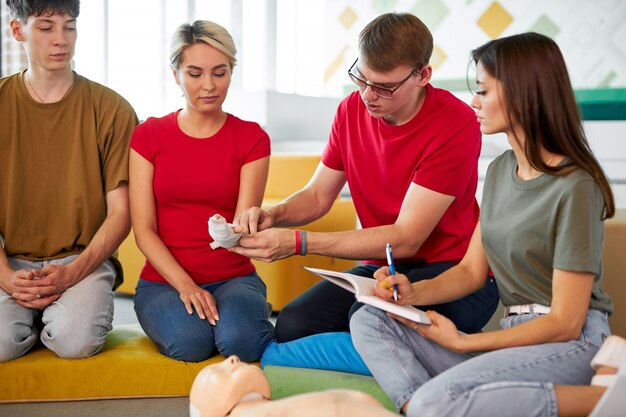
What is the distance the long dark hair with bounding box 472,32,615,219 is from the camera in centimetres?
168

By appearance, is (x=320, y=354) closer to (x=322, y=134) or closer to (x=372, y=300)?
(x=372, y=300)

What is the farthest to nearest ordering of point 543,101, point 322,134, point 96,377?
point 322,134, point 96,377, point 543,101

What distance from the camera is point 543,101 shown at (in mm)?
1688

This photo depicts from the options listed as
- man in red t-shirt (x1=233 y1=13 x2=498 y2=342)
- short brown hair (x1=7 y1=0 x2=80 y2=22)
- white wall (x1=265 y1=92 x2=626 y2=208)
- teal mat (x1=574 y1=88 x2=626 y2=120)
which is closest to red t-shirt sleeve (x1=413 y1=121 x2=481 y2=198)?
man in red t-shirt (x1=233 y1=13 x2=498 y2=342)

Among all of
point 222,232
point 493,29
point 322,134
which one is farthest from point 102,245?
point 493,29

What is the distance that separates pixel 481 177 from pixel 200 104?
210 cm

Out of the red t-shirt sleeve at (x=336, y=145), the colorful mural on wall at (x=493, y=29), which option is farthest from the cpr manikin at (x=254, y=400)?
the colorful mural on wall at (x=493, y=29)

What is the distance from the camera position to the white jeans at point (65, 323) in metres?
2.19

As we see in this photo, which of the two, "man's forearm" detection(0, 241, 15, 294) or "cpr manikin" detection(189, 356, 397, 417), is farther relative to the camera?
"man's forearm" detection(0, 241, 15, 294)

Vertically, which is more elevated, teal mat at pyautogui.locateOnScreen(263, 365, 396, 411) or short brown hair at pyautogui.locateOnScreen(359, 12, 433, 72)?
short brown hair at pyautogui.locateOnScreen(359, 12, 433, 72)

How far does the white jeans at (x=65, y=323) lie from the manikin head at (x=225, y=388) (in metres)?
0.77

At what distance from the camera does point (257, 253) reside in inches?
81.1

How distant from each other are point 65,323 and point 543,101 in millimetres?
1429

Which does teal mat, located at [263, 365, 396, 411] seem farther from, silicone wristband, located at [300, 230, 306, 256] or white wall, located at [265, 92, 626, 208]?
white wall, located at [265, 92, 626, 208]
